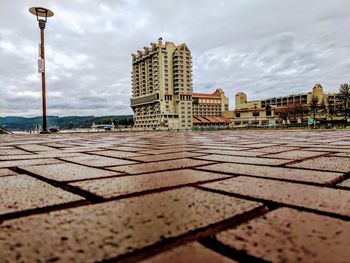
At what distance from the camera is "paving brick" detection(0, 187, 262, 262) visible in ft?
1.83

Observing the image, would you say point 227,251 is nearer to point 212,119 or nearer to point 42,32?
point 42,32

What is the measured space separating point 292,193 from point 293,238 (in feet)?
1.43

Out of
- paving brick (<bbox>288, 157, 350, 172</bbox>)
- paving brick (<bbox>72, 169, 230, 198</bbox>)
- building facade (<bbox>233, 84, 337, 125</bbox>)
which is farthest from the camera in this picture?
building facade (<bbox>233, 84, 337, 125</bbox>)

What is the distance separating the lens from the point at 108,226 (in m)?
0.69

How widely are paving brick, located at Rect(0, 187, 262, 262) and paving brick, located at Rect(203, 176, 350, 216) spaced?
0.45 feet

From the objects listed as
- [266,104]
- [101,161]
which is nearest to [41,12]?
[101,161]

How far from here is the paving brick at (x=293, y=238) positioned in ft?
1.77

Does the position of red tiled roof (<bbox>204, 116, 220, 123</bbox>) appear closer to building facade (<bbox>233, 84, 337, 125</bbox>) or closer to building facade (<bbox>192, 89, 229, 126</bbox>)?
building facade (<bbox>192, 89, 229, 126</bbox>)

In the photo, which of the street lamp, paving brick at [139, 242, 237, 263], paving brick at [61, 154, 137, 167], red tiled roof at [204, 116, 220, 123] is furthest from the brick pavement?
red tiled roof at [204, 116, 220, 123]

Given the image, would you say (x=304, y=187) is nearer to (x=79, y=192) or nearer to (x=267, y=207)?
A: (x=267, y=207)

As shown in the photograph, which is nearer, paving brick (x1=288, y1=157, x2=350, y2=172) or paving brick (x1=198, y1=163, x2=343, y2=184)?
paving brick (x1=198, y1=163, x2=343, y2=184)

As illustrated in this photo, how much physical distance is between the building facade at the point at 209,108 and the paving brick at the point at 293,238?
89.4 meters

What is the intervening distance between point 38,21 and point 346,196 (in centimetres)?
1789

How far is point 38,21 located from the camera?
15391mm
